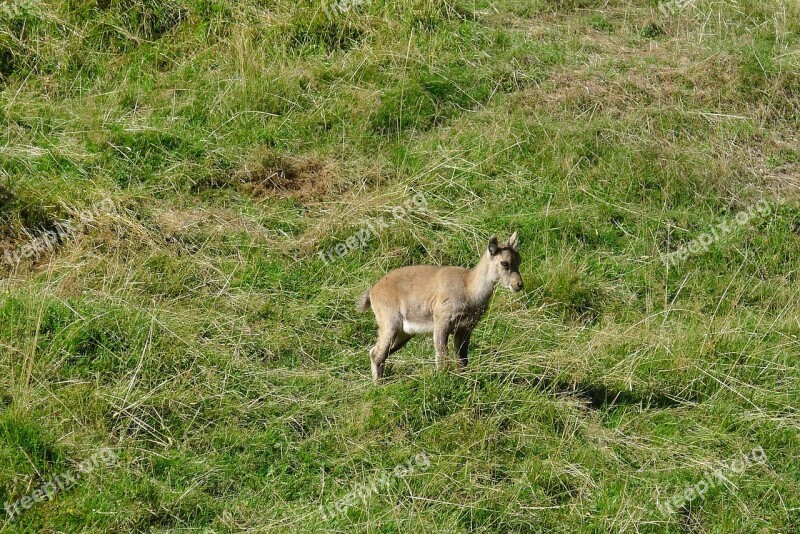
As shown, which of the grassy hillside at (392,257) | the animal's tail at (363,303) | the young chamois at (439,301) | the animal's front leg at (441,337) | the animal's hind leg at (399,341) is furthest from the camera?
the animal's tail at (363,303)

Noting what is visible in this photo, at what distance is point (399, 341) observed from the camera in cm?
952

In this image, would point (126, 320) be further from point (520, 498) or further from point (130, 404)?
point (520, 498)

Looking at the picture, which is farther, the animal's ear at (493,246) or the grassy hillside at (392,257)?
the animal's ear at (493,246)

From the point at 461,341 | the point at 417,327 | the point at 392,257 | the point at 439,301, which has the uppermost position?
the point at 439,301

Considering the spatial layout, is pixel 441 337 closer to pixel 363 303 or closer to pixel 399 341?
pixel 399 341

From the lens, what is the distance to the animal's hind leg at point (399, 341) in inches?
370

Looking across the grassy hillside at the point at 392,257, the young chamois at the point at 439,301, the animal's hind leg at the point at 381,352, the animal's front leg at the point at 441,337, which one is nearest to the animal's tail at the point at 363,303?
the young chamois at the point at 439,301

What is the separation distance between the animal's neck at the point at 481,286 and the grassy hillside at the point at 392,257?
52cm

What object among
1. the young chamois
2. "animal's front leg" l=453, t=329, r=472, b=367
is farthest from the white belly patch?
"animal's front leg" l=453, t=329, r=472, b=367

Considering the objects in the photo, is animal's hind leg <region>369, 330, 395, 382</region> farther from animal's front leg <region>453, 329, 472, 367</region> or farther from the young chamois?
animal's front leg <region>453, 329, 472, 367</region>

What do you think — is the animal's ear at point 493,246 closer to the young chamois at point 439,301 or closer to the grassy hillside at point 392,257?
the young chamois at point 439,301

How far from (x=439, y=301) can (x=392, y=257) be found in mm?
1871

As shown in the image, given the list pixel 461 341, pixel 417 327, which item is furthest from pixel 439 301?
pixel 461 341

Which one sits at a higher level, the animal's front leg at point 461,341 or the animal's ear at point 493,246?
the animal's ear at point 493,246
